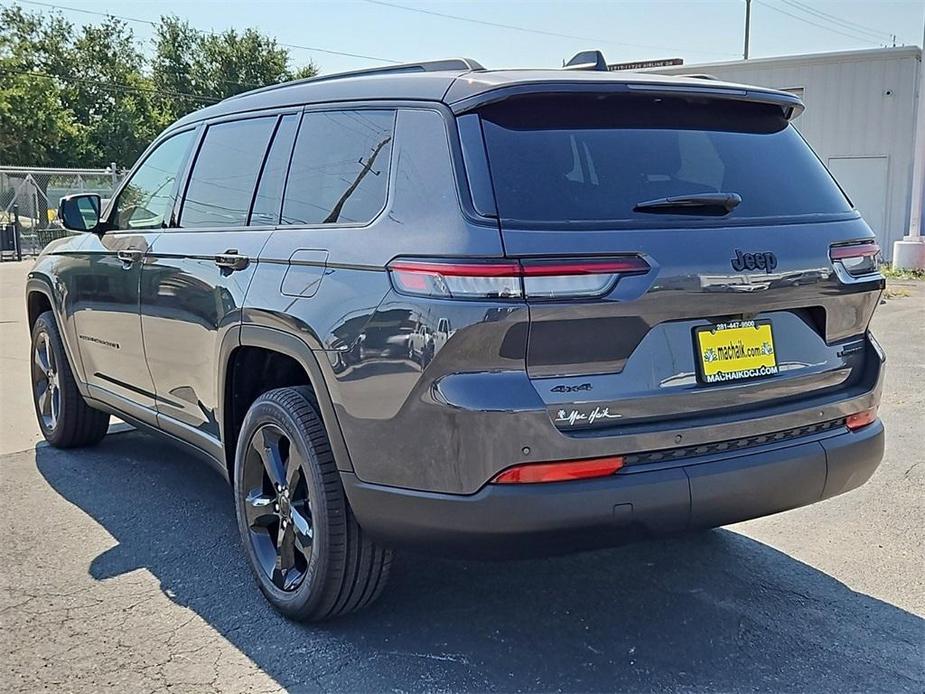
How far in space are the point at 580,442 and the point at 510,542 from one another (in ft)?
1.17

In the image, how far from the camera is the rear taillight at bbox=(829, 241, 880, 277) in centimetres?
304

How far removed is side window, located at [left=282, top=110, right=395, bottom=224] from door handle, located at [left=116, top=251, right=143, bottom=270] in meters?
1.25

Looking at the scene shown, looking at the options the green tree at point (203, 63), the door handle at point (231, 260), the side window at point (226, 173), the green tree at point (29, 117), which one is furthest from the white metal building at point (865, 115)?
the green tree at point (203, 63)

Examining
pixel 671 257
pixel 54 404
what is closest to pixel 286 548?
pixel 671 257

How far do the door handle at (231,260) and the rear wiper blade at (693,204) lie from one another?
1519 millimetres

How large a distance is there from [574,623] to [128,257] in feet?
8.97

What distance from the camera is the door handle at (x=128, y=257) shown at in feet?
14.1

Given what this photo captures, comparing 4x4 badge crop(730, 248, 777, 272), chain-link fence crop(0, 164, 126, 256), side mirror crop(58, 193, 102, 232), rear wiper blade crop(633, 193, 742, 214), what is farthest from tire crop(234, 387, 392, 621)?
chain-link fence crop(0, 164, 126, 256)

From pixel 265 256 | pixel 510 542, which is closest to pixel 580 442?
pixel 510 542

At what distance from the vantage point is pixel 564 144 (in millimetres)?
2779

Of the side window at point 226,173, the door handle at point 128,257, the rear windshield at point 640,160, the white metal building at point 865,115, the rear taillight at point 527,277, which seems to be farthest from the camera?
the white metal building at point 865,115

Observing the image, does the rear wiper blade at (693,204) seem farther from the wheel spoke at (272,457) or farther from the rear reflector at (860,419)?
the wheel spoke at (272,457)

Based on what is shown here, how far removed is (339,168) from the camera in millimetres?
3189

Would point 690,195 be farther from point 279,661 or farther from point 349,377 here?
point 279,661
